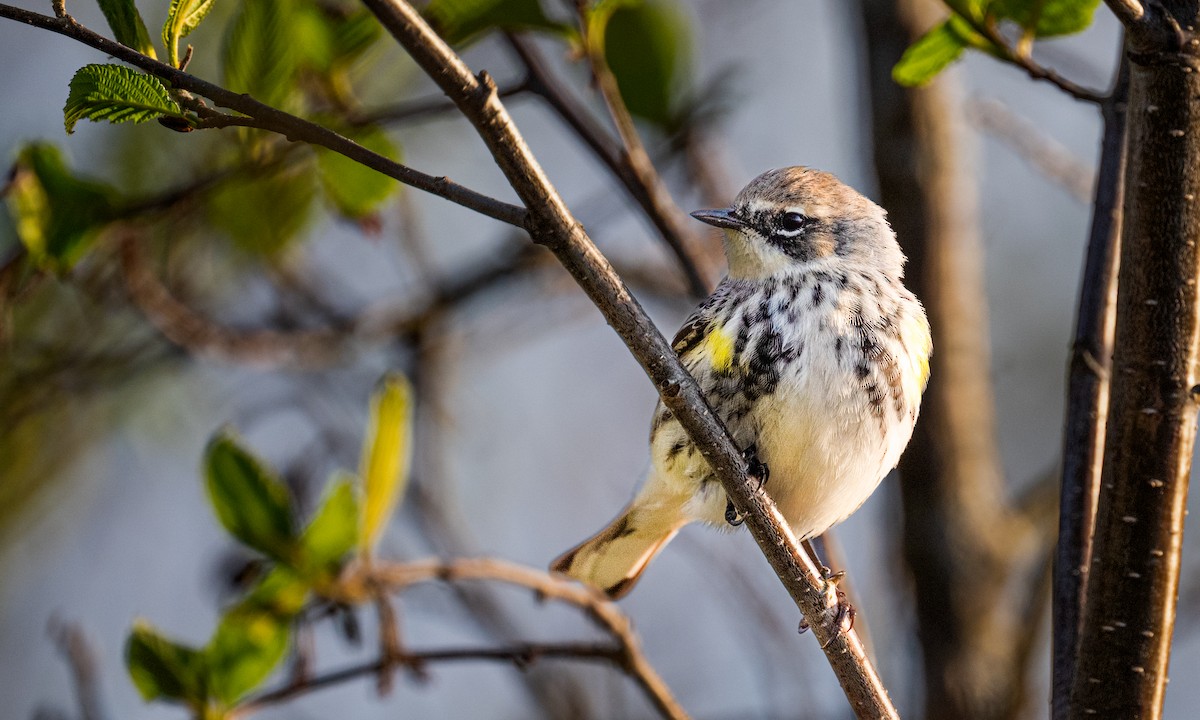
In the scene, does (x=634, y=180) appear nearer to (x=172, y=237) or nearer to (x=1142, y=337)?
(x=1142, y=337)

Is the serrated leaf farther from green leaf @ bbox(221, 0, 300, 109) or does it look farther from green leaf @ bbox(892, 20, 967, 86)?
green leaf @ bbox(892, 20, 967, 86)

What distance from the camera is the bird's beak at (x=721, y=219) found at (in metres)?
2.74

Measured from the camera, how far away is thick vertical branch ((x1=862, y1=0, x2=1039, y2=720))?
3555mm

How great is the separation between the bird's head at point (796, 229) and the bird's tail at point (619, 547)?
23.8 inches

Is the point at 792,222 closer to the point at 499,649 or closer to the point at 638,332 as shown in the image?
the point at 499,649

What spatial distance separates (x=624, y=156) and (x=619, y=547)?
0.94m

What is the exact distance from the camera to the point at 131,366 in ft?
12.6

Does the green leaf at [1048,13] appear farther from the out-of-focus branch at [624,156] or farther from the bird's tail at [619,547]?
the bird's tail at [619,547]

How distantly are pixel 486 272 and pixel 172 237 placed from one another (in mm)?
946

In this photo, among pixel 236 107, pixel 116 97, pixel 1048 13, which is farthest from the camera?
pixel 1048 13

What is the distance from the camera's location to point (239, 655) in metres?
2.29

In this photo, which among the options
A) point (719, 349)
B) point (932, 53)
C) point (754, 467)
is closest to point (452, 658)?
point (754, 467)

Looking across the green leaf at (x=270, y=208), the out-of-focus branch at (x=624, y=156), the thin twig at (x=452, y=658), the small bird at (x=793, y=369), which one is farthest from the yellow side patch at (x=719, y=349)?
the green leaf at (x=270, y=208)

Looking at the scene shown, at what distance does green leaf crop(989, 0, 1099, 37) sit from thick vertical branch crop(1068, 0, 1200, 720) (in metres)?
0.36
